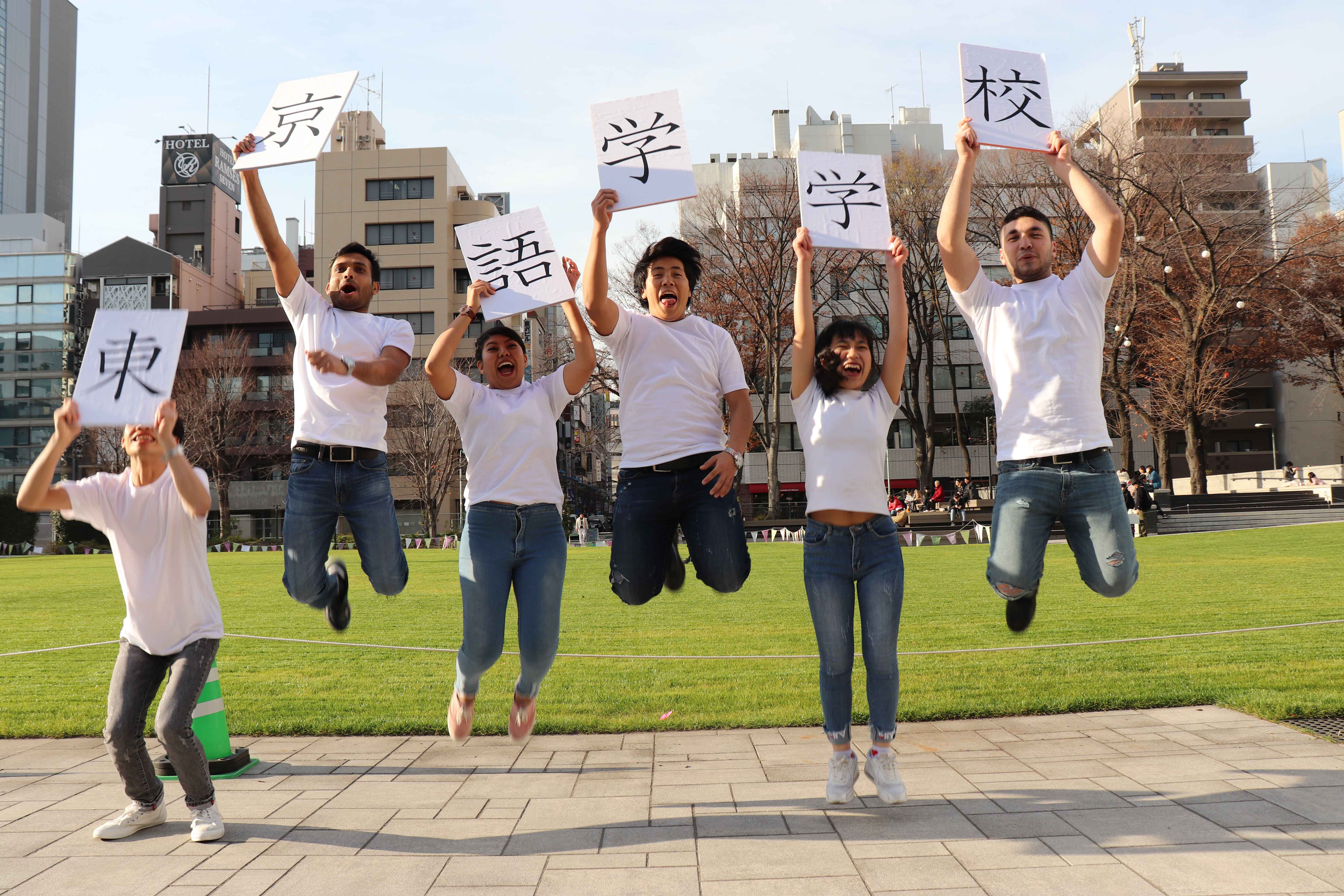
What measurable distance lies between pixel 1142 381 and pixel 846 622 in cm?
5371

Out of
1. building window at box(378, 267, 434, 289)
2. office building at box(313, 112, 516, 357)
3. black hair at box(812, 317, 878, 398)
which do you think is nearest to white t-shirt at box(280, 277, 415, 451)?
black hair at box(812, 317, 878, 398)

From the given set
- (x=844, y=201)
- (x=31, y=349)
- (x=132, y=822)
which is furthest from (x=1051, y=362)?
(x=31, y=349)

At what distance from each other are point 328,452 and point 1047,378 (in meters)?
3.99

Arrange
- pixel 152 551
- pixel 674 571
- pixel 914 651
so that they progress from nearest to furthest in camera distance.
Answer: pixel 152 551 < pixel 674 571 < pixel 914 651

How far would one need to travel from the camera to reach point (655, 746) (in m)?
6.59

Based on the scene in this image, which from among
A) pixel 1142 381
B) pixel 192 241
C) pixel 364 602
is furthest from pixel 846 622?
pixel 192 241

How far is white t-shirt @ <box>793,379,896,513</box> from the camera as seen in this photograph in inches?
191

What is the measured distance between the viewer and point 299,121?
205 inches

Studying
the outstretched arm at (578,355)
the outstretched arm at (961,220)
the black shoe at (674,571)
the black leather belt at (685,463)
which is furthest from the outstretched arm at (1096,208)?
the black shoe at (674,571)

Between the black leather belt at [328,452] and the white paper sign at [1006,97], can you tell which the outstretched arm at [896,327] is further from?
the black leather belt at [328,452]

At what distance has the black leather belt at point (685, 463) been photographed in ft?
17.3

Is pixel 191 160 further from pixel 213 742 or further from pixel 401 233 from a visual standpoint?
pixel 213 742

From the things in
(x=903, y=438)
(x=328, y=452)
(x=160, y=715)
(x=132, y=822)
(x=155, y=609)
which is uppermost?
(x=903, y=438)

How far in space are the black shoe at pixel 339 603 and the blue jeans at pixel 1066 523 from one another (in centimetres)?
385
